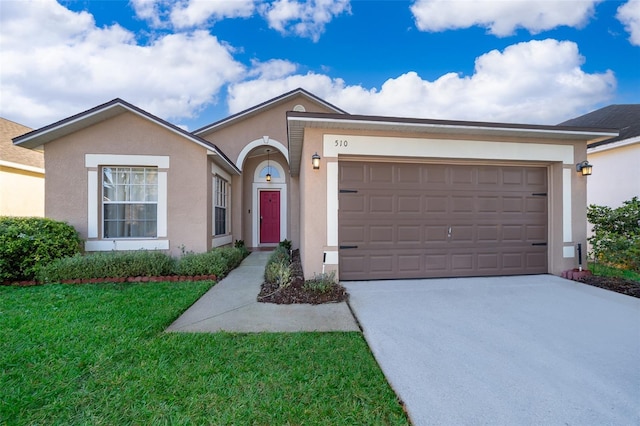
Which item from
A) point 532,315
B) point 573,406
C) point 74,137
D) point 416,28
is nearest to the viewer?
point 573,406

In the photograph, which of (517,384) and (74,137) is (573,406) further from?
(74,137)

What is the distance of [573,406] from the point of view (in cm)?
218

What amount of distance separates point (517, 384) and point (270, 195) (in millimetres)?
10678

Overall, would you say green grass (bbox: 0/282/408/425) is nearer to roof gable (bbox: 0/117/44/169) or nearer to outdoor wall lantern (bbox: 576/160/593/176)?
outdoor wall lantern (bbox: 576/160/593/176)

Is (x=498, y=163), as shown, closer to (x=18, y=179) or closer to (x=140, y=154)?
(x=140, y=154)

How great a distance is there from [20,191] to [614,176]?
21.2 meters

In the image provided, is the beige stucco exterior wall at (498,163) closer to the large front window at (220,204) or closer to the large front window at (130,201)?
the large front window at (220,204)

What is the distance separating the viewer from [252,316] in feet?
13.4

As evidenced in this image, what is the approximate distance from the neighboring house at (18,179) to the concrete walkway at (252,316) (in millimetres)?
10919

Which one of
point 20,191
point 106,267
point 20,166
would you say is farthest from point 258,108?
point 20,191

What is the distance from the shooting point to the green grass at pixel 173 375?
2.04 meters

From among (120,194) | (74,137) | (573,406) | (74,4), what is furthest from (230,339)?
(74,4)

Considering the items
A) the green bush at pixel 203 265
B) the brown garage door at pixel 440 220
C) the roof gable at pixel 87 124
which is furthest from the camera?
the roof gable at pixel 87 124

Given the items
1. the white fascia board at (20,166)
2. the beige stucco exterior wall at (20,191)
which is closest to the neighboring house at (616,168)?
the white fascia board at (20,166)
